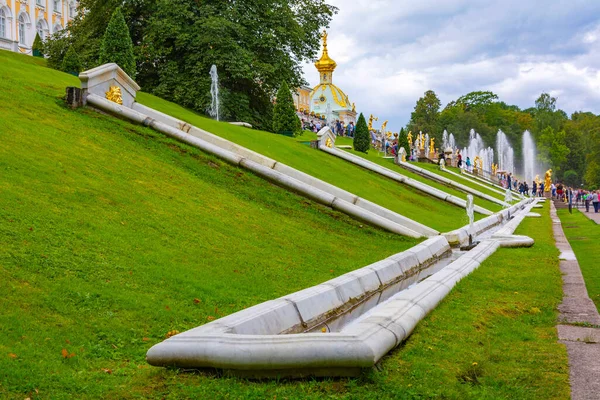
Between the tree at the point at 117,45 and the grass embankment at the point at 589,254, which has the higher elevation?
the tree at the point at 117,45

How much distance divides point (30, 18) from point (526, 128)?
8858 centimetres

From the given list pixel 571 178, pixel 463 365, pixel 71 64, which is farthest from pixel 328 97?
pixel 463 365

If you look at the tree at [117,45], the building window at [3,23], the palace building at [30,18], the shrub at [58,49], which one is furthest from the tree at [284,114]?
the building window at [3,23]

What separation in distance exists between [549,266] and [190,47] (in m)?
23.7

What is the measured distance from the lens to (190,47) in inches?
1251

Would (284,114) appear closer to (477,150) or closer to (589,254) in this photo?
(589,254)

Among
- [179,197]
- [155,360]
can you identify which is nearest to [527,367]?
[155,360]

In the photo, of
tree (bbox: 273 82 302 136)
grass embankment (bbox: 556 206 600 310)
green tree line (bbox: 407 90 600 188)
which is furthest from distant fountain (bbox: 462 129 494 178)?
grass embankment (bbox: 556 206 600 310)

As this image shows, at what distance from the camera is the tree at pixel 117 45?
76.3 feet

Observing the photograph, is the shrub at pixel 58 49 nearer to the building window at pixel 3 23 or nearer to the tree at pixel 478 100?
the building window at pixel 3 23

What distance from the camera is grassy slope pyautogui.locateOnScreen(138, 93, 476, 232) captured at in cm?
1886

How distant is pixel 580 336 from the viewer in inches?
258

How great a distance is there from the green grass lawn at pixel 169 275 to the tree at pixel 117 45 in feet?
30.1

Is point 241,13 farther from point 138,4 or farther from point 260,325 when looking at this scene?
point 260,325
